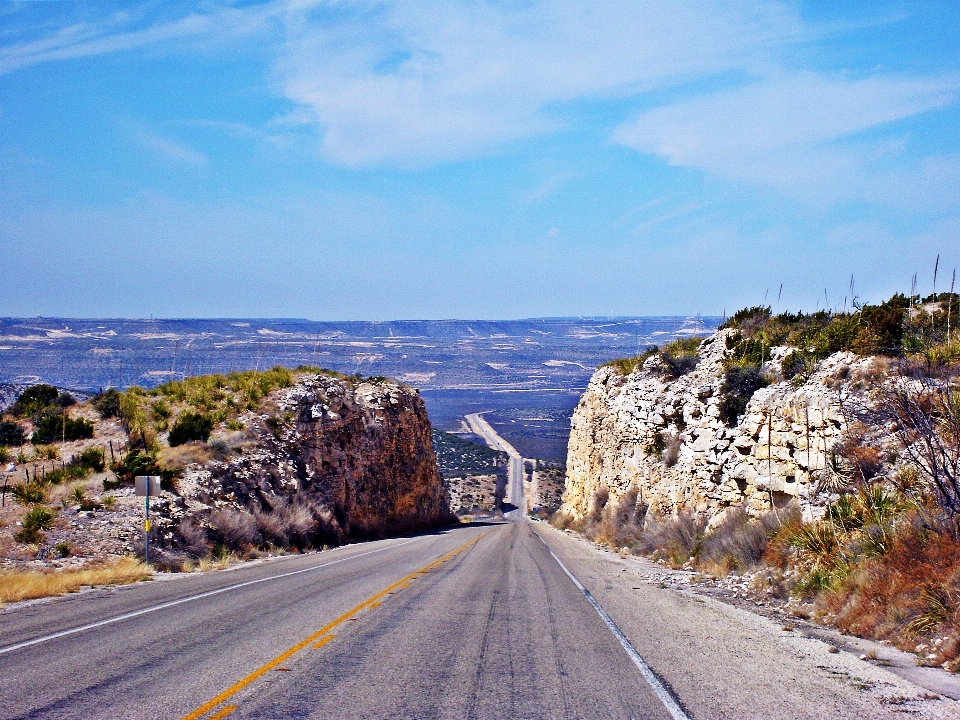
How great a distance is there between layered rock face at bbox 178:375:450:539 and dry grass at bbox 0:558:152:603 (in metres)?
5.90

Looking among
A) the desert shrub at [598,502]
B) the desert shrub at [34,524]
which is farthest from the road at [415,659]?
the desert shrub at [598,502]

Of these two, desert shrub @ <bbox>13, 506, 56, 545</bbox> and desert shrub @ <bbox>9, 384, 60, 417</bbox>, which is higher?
desert shrub @ <bbox>9, 384, 60, 417</bbox>

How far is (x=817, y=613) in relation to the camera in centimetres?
1189

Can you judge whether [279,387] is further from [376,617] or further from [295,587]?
[376,617]

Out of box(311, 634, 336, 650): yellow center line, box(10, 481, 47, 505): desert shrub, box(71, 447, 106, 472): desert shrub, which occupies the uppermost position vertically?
box(311, 634, 336, 650): yellow center line

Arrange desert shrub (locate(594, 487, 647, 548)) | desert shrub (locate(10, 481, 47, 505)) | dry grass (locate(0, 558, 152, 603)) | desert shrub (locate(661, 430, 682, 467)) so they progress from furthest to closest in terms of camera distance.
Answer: desert shrub (locate(594, 487, 647, 548)), desert shrub (locate(661, 430, 682, 467)), desert shrub (locate(10, 481, 47, 505)), dry grass (locate(0, 558, 152, 603))

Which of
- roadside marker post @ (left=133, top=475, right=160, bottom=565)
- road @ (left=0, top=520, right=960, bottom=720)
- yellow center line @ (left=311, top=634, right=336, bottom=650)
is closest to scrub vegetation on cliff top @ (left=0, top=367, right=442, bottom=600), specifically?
roadside marker post @ (left=133, top=475, right=160, bottom=565)

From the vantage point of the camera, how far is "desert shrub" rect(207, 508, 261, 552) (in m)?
24.1

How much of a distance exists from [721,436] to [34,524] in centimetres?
1850

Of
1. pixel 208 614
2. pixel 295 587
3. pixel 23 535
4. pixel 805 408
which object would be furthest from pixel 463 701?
pixel 23 535

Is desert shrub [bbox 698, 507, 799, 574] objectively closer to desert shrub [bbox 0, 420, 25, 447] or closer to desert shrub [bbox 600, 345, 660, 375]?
desert shrub [bbox 600, 345, 660, 375]

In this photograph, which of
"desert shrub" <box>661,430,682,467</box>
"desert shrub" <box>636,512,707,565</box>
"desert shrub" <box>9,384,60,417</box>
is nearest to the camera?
"desert shrub" <box>636,512,707,565</box>

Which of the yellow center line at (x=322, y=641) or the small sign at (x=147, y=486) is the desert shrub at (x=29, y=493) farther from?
the yellow center line at (x=322, y=641)

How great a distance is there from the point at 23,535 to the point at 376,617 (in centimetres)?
1243
